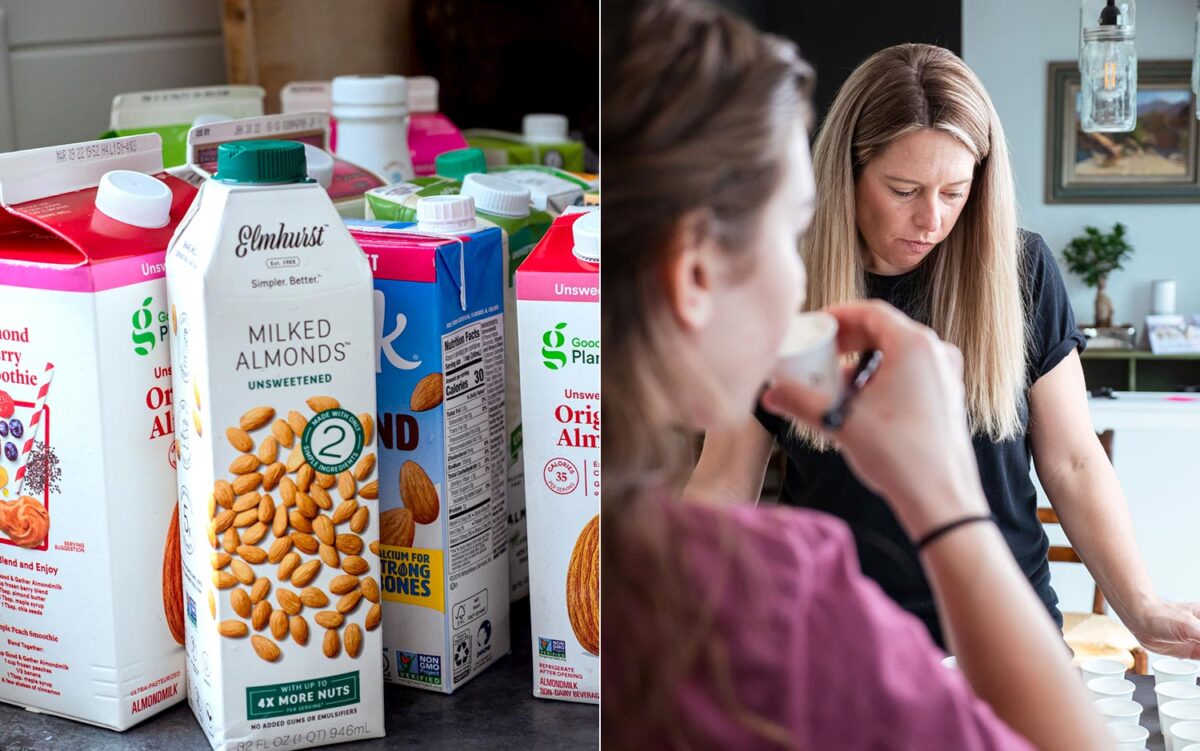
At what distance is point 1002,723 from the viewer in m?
0.57

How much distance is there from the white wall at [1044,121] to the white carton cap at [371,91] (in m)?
0.86

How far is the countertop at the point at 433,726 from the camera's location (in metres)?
0.90

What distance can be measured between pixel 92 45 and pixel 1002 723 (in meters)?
1.51

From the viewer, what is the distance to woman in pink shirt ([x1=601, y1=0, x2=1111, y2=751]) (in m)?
0.56

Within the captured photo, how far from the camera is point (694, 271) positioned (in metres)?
0.58

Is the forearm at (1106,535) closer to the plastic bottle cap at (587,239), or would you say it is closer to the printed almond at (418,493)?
the plastic bottle cap at (587,239)

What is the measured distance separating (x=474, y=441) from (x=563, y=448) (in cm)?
9

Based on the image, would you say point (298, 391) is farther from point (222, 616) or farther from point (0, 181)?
point (0, 181)

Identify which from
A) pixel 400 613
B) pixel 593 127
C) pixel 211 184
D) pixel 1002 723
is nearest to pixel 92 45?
pixel 593 127

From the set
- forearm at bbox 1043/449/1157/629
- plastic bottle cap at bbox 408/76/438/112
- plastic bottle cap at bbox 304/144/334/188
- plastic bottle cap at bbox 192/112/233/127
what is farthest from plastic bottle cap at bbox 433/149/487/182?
forearm at bbox 1043/449/1157/629

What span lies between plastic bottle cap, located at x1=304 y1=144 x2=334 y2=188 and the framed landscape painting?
0.71 meters

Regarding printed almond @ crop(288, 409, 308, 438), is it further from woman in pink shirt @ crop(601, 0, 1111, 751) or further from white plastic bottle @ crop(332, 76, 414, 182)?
white plastic bottle @ crop(332, 76, 414, 182)

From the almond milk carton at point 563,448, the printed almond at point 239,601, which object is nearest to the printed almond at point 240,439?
the printed almond at point 239,601

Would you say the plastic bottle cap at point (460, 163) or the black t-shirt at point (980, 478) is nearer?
the black t-shirt at point (980, 478)
